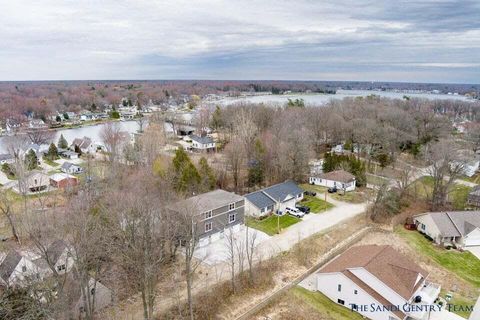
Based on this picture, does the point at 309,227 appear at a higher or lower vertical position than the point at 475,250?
higher

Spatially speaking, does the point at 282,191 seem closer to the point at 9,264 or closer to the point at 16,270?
the point at 16,270

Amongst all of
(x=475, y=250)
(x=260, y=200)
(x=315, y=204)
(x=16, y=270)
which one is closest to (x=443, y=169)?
(x=475, y=250)

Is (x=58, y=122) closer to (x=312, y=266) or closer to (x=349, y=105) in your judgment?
(x=349, y=105)

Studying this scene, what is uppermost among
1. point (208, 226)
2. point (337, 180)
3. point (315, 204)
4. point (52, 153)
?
point (208, 226)


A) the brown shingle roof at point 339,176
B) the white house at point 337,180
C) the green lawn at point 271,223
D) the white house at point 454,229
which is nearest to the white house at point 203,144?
the white house at point 337,180

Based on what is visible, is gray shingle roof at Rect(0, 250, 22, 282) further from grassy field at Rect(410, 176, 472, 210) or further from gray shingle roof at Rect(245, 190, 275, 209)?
grassy field at Rect(410, 176, 472, 210)

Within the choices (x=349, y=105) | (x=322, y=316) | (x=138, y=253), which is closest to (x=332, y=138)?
(x=349, y=105)

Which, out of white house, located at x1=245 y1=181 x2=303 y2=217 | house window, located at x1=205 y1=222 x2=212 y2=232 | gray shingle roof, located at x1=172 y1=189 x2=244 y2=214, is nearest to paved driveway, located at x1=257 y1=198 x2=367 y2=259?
white house, located at x1=245 y1=181 x2=303 y2=217
